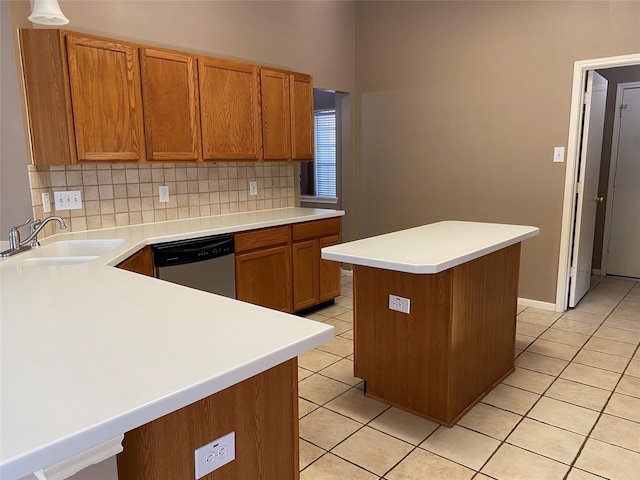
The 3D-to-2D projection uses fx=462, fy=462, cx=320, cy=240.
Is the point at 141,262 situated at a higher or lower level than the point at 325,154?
lower

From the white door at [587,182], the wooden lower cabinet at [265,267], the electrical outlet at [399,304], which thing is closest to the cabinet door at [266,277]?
the wooden lower cabinet at [265,267]

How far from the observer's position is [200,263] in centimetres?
303

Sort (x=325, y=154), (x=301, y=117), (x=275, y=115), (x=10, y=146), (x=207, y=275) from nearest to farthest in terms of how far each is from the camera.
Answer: (x=10, y=146) → (x=207, y=275) → (x=275, y=115) → (x=301, y=117) → (x=325, y=154)

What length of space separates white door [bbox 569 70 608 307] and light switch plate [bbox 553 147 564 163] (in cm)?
16

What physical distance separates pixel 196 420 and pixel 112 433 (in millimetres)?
312

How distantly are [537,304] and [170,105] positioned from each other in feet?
11.4

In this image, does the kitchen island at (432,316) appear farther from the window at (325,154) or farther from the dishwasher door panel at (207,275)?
the window at (325,154)

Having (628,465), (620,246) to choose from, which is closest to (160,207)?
(628,465)

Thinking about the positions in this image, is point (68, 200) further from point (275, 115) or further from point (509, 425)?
point (509, 425)

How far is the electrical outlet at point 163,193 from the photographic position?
3467mm

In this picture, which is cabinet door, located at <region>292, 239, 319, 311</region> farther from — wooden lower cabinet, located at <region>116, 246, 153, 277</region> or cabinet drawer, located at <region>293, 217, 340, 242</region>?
wooden lower cabinet, located at <region>116, 246, 153, 277</region>

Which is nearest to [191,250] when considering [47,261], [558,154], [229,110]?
[47,261]

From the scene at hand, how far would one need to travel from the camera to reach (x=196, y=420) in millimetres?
1029

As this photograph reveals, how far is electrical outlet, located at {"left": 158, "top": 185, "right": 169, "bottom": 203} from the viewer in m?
3.47
